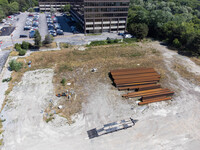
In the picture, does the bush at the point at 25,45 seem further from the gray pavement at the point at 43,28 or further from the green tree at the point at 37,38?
the gray pavement at the point at 43,28

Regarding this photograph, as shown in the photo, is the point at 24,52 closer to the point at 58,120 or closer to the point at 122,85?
the point at 58,120

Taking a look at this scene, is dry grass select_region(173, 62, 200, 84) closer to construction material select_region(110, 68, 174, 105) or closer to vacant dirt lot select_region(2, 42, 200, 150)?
vacant dirt lot select_region(2, 42, 200, 150)

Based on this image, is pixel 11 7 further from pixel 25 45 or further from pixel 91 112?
pixel 91 112

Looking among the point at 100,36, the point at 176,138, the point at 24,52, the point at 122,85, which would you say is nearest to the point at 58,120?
the point at 122,85

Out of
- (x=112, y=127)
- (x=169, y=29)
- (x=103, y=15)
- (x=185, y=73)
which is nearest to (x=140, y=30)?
(x=169, y=29)

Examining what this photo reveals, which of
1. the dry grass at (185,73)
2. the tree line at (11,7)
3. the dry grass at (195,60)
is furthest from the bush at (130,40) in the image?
the tree line at (11,7)

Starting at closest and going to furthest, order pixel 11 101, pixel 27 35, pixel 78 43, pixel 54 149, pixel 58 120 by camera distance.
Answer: pixel 54 149, pixel 58 120, pixel 11 101, pixel 78 43, pixel 27 35
